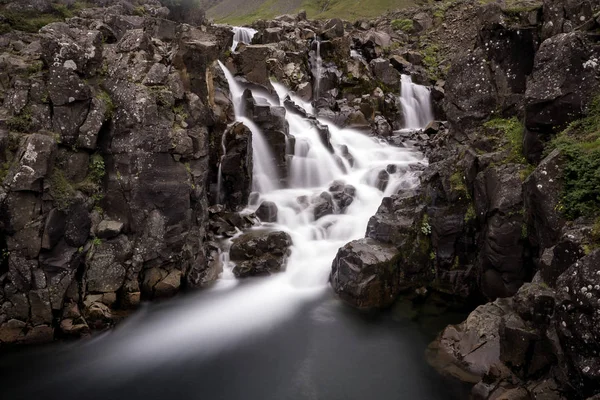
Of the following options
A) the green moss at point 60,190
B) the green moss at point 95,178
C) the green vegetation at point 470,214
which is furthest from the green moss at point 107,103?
the green vegetation at point 470,214

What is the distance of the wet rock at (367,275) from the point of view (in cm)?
1631

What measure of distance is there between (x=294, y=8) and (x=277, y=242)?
428ft

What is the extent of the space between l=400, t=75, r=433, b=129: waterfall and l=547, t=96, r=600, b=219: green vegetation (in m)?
24.4

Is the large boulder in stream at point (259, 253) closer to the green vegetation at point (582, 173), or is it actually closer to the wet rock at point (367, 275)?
the wet rock at point (367, 275)

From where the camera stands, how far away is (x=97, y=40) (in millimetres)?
17062

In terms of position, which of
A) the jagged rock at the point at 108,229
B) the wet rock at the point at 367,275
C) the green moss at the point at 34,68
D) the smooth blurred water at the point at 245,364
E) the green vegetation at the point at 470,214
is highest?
the green moss at the point at 34,68

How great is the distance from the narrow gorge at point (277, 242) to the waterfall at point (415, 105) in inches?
615

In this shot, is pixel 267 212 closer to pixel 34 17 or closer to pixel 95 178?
pixel 95 178

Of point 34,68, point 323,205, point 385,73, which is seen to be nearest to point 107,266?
point 34,68

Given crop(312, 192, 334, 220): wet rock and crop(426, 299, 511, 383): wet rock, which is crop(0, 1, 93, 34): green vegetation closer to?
crop(312, 192, 334, 220): wet rock

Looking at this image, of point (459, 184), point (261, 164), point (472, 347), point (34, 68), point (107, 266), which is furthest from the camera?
point (261, 164)

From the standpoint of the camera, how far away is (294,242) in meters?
20.0

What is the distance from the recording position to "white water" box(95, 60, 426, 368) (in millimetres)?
14820

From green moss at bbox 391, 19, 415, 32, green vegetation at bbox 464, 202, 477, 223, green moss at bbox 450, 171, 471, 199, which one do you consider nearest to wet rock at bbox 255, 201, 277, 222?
green moss at bbox 450, 171, 471, 199
